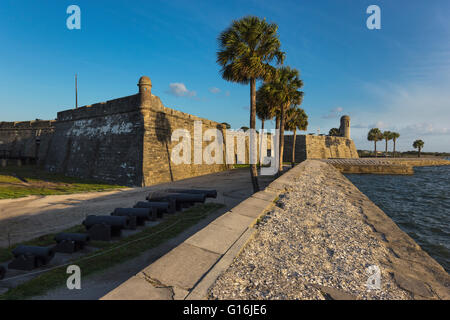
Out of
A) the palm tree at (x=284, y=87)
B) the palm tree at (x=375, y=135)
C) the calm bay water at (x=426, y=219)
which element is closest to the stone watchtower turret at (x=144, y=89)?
the palm tree at (x=284, y=87)

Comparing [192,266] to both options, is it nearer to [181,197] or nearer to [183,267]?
[183,267]

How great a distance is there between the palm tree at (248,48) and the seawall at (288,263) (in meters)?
7.29

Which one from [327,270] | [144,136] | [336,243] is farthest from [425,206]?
[144,136]

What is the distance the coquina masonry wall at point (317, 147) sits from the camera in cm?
5131

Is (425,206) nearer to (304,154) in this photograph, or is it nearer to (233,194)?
(233,194)

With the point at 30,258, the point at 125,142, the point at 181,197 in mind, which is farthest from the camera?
the point at 125,142

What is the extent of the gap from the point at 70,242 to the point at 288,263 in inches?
207

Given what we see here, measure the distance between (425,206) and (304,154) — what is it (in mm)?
40200

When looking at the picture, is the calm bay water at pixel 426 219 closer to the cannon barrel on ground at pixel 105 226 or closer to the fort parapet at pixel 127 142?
the cannon barrel on ground at pixel 105 226

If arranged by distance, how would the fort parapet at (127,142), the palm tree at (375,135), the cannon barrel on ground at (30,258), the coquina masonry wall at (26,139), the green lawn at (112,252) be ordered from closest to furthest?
1. the green lawn at (112,252)
2. the cannon barrel on ground at (30,258)
3. the fort parapet at (127,142)
4. the coquina masonry wall at (26,139)
5. the palm tree at (375,135)

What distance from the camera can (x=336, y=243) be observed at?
168 inches

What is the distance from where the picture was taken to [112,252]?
5.23 meters

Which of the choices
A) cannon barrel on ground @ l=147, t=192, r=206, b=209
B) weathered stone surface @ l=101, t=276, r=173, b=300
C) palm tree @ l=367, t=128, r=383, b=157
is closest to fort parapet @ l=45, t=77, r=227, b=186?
cannon barrel on ground @ l=147, t=192, r=206, b=209

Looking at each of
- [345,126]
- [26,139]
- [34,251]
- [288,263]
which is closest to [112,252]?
[34,251]
